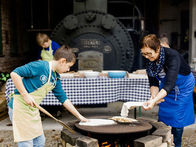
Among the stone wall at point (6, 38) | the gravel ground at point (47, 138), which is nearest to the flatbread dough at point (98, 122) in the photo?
the gravel ground at point (47, 138)

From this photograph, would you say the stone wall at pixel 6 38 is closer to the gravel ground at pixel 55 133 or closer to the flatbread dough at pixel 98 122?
the gravel ground at pixel 55 133

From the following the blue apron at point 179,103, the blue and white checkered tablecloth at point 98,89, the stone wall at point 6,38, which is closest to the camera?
the blue apron at point 179,103

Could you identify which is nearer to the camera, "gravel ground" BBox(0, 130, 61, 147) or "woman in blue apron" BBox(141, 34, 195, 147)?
"woman in blue apron" BBox(141, 34, 195, 147)

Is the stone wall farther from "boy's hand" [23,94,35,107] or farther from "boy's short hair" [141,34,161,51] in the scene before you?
"boy's short hair" [141,34,161,51]

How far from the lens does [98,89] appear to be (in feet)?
16.1

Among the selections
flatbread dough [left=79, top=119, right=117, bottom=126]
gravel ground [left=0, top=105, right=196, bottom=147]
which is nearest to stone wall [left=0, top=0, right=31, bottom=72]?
gravel ground [left=0, top=105, right=196, bottom=147]

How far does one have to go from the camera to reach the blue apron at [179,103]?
311 centimetres

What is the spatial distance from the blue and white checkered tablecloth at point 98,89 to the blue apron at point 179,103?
1810mm

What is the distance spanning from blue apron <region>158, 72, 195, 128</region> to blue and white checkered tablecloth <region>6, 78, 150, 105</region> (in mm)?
1810

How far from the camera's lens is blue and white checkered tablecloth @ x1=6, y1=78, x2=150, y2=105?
491 cm

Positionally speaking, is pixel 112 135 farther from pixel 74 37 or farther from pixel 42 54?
pixel 74 37

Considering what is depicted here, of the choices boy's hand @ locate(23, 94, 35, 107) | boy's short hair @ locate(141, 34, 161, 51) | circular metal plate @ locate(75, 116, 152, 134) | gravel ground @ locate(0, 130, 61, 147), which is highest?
boy's short hair @ locate(141, 34, 161, 51)

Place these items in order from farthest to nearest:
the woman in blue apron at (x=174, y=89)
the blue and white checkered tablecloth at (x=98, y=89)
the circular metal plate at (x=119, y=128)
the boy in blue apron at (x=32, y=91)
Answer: the blue and white checkered tablecloth at (x=98, y=89)
the woman in blue apron at (x=174, y=89)
the boy in blue apron at (x=32, y=91)
the circular metal plate at (x=119, y=128)

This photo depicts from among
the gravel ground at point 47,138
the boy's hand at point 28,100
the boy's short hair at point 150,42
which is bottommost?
the gravel ground at point 47,138
